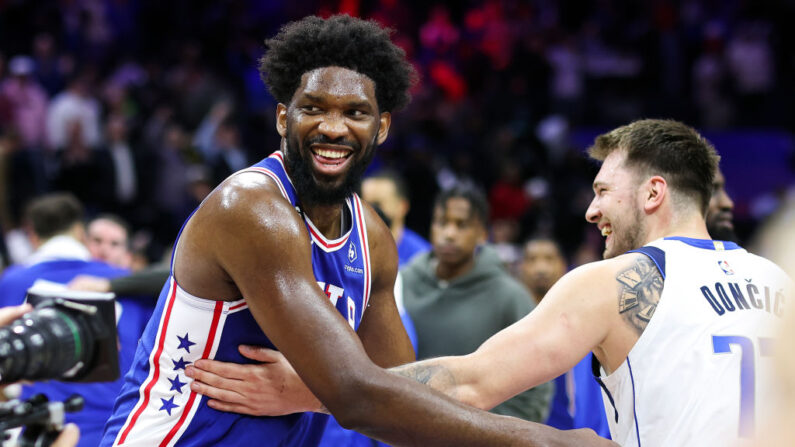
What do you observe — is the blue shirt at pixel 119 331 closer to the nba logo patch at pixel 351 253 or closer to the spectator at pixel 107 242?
the spectator at pixel 107 242

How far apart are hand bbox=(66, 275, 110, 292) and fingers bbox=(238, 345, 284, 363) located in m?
2.23

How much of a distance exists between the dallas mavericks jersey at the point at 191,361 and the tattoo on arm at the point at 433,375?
392mm

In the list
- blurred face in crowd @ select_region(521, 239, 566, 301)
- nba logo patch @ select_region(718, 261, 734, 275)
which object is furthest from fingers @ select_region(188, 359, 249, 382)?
blurred face in crowd @ select_region(521, 239, 566, 301)

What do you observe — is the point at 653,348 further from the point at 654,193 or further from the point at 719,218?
the point at 719,218

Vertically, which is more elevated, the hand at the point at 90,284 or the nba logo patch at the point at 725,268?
the nba logo patch at the point at 725,268

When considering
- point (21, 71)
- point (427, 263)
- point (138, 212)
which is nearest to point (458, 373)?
point (427, 263)

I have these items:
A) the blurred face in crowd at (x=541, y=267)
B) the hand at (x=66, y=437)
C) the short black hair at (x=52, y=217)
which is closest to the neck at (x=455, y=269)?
the blurred face in crowd at (x=541, y=267)

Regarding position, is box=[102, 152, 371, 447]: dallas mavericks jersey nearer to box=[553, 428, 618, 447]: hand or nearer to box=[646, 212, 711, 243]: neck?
box=[553, 428, 618, 447]: hand

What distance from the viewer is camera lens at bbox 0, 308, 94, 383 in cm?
227

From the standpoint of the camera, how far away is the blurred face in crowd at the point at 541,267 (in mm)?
8164

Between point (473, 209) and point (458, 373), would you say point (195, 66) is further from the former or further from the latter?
point (458, 373)

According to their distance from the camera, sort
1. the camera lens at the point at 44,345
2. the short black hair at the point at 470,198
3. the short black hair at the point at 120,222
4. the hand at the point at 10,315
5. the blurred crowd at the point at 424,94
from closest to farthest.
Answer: the camera lens at the point at 44,345
the hand at the point at 10,315
the short black hair at the point at 470,198
the short black hair at the point at 120,222
the blurred crowd at the point at 424,94

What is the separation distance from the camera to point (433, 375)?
2.72m

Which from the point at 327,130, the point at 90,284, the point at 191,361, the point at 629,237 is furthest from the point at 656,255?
the point at 90,284
